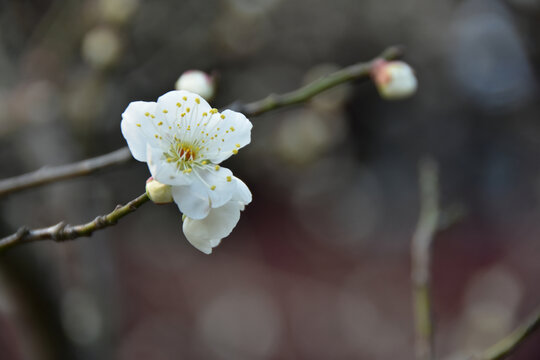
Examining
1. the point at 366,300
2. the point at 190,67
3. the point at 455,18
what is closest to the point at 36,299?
the point at 190,67

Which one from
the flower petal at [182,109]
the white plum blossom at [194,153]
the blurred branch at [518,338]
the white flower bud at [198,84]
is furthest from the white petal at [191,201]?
the blurred branch at [518,338]

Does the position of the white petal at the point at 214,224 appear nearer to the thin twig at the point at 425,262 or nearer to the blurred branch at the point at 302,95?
the blurred branch at the point at 302,95

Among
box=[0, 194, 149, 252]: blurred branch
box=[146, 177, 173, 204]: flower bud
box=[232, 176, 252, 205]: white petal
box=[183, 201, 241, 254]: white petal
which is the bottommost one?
box=[183, 201, 241, 254]: white petal

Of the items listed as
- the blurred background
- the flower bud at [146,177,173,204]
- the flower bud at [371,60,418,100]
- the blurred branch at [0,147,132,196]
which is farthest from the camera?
the blurred background

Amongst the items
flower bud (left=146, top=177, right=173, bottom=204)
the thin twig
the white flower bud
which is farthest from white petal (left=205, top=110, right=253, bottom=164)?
the thin twig

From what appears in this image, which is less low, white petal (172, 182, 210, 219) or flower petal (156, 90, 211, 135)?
flower petal (156, 90, 211, 135)

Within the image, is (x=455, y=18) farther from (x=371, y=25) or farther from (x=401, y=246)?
(x=401, y=246)

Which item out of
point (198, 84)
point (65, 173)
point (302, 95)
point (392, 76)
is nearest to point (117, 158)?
point (65, 173)

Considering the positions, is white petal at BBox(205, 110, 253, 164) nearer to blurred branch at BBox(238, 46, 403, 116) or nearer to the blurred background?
blurred branch at BBox(238, 46, 403, 116)
